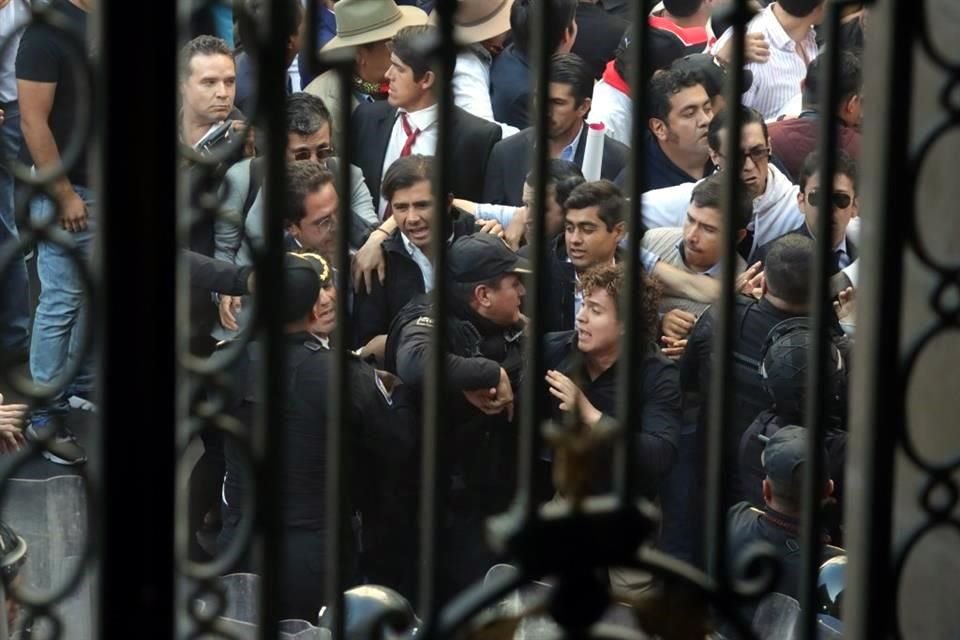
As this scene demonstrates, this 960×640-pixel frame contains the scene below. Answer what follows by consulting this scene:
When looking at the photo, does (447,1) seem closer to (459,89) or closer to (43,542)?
(459,89)

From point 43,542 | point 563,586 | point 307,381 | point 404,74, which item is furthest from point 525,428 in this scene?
point 43,542

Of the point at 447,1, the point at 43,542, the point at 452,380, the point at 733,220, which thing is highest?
the point at 447,1

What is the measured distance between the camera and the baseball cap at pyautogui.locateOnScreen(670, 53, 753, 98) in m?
5.01

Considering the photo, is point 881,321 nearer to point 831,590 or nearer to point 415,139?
point 831,590

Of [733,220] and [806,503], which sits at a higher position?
[733,220]

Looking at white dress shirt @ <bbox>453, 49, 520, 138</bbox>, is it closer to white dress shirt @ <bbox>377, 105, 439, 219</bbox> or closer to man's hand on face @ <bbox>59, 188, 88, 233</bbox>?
white dress shirt @ <bbox>377, 105, 439, 219</bbox>

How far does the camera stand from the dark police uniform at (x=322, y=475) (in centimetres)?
505

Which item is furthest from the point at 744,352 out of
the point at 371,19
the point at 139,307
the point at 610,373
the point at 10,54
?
the point at 139,307

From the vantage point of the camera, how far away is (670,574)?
3.47 ft

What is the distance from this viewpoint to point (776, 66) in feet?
17.6

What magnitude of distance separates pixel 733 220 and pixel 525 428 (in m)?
0.19

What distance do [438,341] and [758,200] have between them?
435 centimetres

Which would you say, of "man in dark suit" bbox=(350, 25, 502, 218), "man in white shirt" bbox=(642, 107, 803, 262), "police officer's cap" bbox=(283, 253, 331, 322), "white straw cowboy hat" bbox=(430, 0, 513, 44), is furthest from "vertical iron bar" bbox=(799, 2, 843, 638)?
"white straw cowboy hat" bbox=(430, 0, 513, 44)

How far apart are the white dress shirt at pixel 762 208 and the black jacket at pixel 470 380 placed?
576 millimetres
